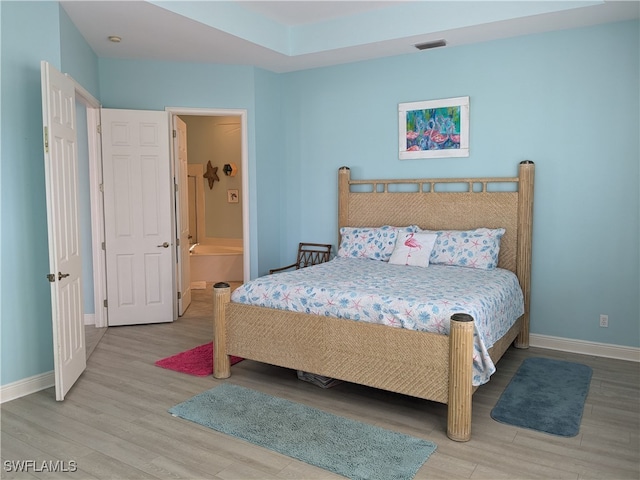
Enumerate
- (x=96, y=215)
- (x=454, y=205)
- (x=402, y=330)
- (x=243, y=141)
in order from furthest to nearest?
1. (x=243, y=141)
2. (x=96, y=215)
3. (x=454, y=205)
4. (x=402, y=330)

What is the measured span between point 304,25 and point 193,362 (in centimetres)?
322

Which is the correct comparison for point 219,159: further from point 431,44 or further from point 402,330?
point 402,330

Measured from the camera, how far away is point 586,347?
416cm

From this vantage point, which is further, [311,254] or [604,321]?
[311,254]

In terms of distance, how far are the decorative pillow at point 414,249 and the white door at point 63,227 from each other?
257cm

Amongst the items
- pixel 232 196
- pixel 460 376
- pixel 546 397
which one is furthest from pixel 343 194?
pixel 232 196

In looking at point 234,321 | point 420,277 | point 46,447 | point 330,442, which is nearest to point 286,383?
point 234,321

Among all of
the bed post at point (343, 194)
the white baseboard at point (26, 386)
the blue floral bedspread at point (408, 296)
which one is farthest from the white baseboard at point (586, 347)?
the white baseboard at point (26, 386)

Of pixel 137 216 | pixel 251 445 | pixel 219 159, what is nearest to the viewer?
pixel 251 445

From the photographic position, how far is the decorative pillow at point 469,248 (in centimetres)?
421

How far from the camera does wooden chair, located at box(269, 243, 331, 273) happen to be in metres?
5.47

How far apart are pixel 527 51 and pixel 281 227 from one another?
9.98 ft

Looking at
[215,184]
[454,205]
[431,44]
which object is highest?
[431,44]

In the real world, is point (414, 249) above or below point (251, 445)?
above
